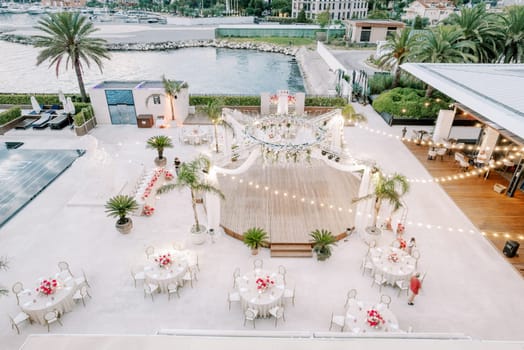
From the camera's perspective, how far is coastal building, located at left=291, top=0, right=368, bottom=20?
98.9 metres

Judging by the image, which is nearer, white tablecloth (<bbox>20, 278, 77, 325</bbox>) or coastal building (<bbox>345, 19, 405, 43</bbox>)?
white tablecloth (<bbox>20, 278, 77, 325</bbox>)

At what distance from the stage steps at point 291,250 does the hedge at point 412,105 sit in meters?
16.3

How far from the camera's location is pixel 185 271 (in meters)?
10.9

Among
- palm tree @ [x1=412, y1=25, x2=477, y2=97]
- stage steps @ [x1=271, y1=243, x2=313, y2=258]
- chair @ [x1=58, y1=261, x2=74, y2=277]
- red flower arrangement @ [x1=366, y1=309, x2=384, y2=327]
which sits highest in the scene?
palm tree @ [x1=412, y1=25, x2=477, y2=97]

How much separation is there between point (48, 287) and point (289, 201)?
960cm

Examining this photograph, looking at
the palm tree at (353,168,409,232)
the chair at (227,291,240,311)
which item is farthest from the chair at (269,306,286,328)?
the palm tree at (353,168,409,232)

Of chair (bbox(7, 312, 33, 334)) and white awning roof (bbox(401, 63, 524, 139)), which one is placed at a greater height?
white awning roof (bbox(401, 63, 524, 139))

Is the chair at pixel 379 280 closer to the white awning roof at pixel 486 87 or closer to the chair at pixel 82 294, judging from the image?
the white awning roof at pixel 486 87

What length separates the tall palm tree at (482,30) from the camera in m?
23.7

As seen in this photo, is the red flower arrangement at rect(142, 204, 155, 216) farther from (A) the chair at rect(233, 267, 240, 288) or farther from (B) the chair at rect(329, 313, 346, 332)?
(B) the chair at rect(329, 313, 346, 332)

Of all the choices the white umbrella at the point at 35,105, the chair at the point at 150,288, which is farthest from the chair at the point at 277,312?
the white umbrella at the point at 35,105

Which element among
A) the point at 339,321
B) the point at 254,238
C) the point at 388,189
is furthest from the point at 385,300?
the point at 254,238

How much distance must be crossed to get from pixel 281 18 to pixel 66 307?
10512 cm

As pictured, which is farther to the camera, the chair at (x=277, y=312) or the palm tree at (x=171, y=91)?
the palm tree at (x=171, y=91)
